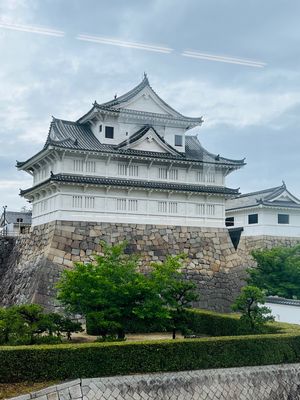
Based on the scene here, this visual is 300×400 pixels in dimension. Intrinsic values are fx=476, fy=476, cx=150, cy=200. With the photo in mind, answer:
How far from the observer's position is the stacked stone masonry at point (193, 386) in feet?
39.2

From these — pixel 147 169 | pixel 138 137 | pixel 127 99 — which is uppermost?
pixel 127 99

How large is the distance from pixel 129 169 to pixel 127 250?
4.03 meters

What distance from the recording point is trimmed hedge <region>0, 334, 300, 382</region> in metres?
11.8

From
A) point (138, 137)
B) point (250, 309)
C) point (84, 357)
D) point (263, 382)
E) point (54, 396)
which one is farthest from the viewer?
point (138, 137)

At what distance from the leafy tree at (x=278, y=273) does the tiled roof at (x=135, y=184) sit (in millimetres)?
3953

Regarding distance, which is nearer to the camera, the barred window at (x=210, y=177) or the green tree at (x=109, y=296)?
the green tree at (x=109, y=296)

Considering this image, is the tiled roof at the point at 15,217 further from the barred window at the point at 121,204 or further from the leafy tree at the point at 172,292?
the leafy tree at the point at 172,292

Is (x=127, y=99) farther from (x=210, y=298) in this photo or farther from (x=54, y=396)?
(x=54, y=396)

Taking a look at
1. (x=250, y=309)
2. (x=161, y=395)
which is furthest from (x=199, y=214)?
(x=161, y=395)

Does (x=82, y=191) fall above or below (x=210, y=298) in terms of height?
above

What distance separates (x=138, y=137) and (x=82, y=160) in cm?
321

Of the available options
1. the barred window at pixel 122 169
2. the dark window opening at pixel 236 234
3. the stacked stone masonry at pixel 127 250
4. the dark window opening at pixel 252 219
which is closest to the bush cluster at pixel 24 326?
the stacked stone masonry at pixel 127 250

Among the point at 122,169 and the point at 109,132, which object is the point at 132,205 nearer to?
the point at 122,169

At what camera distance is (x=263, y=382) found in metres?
14.1
